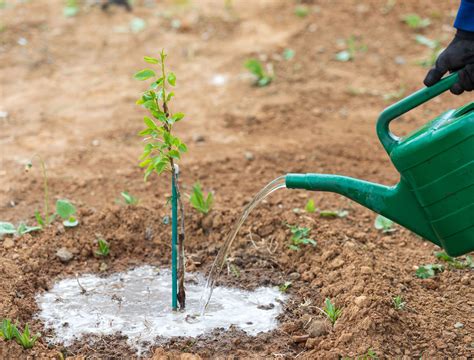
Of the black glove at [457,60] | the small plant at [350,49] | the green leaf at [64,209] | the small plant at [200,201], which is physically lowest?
the small plant at [350,49]

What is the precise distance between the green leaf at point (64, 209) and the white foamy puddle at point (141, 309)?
0.35 metres

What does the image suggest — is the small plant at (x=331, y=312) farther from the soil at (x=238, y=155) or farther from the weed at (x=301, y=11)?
the weed at (x=301, y=11)

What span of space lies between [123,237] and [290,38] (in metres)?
2.78

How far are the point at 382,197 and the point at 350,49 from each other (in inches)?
123

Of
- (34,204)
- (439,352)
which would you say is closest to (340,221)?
(439,352)

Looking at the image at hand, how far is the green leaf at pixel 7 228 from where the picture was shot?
3317 millimetres

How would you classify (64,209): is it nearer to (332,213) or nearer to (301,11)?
(332,213)

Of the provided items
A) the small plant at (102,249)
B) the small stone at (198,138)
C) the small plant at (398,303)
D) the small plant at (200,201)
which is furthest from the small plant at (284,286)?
the small stone at (198,138)

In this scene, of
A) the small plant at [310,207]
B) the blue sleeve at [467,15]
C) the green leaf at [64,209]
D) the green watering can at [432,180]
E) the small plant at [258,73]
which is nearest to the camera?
the green watering can at [432,180]

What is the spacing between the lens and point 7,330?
2.62 meters

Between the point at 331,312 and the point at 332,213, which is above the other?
the point at 331,312

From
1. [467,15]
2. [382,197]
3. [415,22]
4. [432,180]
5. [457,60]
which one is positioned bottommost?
[415,22]

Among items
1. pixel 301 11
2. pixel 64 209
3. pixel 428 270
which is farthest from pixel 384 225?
pixel 301 11

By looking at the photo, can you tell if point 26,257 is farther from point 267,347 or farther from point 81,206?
point 267,347
